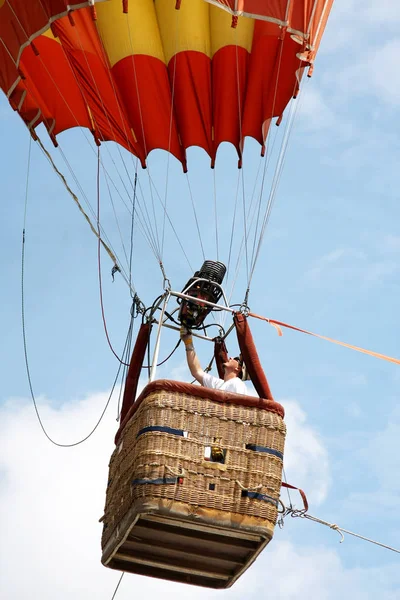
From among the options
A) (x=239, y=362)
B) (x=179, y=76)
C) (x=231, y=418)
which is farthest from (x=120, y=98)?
(x=231, y=418)

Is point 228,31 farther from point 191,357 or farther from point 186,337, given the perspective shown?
point 191,357

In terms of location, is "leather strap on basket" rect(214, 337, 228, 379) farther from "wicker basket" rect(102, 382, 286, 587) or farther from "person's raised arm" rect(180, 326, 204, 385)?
"wicker basket" rect(102, 382, 286, 587)

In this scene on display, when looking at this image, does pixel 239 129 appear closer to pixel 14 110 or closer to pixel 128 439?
pixel 14 110

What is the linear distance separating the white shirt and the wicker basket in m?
0.33

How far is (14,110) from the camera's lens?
13164 mm

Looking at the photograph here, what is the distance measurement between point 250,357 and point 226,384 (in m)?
0.30

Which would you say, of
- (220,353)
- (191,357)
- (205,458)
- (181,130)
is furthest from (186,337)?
(181,130)

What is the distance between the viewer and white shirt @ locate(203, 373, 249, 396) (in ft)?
33.3

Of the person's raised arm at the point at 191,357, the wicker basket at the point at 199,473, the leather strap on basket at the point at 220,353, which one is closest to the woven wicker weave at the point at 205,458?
the wicker basket at the point at 199,473

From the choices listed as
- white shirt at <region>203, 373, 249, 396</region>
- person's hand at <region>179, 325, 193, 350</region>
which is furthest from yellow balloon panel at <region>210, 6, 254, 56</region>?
white shirt at <region>203, 373, 249, 396</region>

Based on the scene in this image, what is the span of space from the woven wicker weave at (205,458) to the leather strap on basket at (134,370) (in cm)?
76

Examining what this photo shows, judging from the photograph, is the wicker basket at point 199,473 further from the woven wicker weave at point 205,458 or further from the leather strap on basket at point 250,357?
the leather strap on basket at point 250,357

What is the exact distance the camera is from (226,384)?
10.2 meters

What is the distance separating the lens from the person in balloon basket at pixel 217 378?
1020 centimetres
